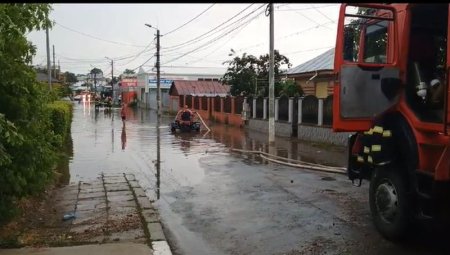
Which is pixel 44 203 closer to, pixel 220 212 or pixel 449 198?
pixel 220 212

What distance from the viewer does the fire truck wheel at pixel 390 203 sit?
20.2ft

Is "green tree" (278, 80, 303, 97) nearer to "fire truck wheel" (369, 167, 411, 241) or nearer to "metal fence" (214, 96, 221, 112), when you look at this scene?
"metal fence" (214, 96, 221, 112)

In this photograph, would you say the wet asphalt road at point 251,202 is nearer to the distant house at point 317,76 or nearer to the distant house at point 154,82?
the distant house at point 317,76

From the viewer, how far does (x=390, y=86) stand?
6562 millimetres

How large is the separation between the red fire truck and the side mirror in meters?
0.01

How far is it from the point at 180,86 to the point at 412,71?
51.7m

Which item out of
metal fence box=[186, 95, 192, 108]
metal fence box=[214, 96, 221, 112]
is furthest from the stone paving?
metal fence box=[186, 95, 192, 108]

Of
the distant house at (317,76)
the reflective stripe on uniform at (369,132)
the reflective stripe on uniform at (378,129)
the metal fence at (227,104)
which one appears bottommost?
the metal fence at (227,104)

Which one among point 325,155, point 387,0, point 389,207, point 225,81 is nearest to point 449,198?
point 389,207

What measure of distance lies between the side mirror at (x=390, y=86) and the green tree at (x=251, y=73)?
93.2 ft

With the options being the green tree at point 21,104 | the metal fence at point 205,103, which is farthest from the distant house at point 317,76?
the green tree at point 21,104

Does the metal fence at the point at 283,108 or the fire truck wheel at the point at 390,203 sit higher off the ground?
the metal fence at the point at 283,108

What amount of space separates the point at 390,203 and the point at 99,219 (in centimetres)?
428

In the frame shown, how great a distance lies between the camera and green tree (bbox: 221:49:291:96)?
→ 35.6m
